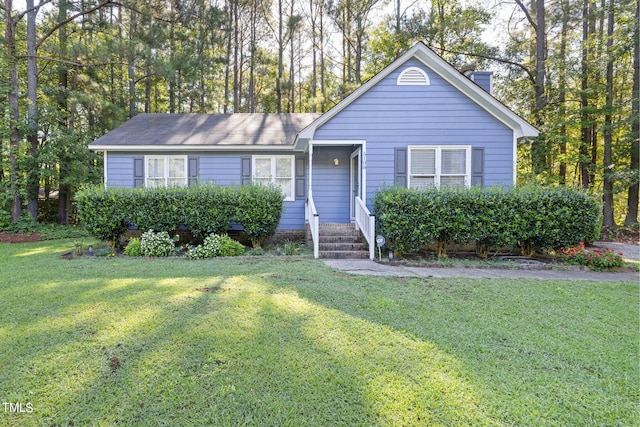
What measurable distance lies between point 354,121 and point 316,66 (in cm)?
1559

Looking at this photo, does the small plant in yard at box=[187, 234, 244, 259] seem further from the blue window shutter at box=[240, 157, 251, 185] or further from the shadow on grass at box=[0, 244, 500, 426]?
the shadow on grass at box=[0, 244, 500, 426]

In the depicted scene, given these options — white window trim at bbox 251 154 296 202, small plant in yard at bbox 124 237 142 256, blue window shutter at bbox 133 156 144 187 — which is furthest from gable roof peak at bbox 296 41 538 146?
blue window shutter at bbox 133 156 144 187

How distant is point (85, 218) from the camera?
8.03 m

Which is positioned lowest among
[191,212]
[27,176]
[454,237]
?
[454,237]

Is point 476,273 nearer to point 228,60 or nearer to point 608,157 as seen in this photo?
point 608,157

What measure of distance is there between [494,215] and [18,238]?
50.2 ft

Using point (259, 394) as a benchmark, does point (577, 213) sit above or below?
above

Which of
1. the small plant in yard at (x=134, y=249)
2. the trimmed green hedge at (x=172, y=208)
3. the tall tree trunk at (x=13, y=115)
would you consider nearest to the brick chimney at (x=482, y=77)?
the trimmed green hedge at (x=172, y=208)

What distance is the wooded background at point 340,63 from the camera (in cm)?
1250

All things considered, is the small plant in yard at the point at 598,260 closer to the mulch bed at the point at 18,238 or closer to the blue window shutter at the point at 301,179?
the blue window shutter at the point at 301,179

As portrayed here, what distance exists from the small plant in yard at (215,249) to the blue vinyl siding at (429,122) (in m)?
3.73

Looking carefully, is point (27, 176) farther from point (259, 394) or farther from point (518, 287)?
point (518, 287)

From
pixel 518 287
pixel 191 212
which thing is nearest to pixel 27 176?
pixel 191 212

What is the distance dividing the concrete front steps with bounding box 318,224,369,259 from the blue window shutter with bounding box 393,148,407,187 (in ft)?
6.09
